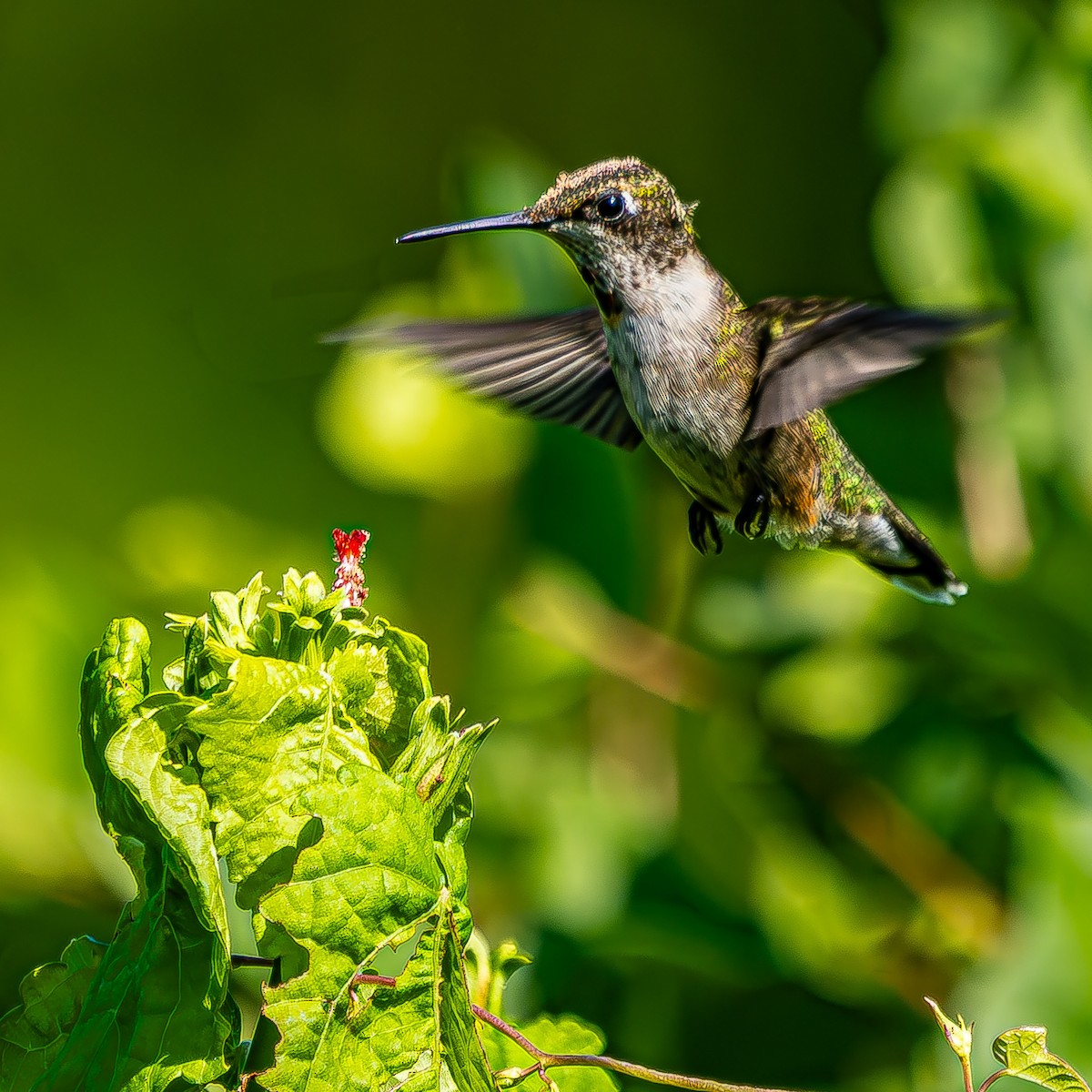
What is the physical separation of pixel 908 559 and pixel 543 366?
2.28 ft

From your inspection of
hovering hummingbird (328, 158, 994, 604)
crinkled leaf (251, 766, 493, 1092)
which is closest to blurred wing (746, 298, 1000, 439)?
hovering hummingbird (328, 158, 994, 604)

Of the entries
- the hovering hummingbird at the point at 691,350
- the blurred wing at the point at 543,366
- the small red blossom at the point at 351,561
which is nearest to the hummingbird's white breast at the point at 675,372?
the hovering hummingbird at the point at 691,350

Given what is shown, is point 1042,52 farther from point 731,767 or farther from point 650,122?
point 650,122

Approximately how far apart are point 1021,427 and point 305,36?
3.40m

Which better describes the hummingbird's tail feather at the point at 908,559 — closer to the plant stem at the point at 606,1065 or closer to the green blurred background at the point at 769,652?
the green blurred background at the point at 769,652

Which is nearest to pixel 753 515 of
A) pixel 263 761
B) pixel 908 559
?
pixel 908 559

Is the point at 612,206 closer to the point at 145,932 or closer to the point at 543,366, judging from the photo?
the point at 543,366

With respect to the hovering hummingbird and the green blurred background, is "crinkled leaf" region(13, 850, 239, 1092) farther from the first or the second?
the green blurred background

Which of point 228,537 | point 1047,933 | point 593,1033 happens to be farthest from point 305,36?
point 593,1033

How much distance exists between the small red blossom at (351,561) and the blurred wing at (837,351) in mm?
705

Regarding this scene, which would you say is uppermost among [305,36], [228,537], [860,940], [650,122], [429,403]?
[305,36]

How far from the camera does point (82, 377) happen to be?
5.42 metres

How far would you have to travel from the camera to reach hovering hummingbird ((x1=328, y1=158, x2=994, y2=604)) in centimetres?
195

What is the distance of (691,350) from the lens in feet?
7.00
